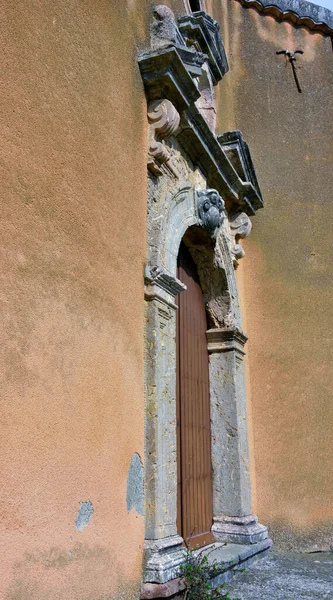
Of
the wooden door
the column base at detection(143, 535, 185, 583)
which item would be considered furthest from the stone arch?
the wooden door

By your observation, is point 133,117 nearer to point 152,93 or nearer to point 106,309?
point 152,93

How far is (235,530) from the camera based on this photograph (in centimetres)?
448

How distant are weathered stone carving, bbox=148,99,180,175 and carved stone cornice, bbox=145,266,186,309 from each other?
72 cm

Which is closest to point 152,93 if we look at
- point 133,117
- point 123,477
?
point 133,117

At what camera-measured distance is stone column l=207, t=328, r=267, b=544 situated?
4.53m

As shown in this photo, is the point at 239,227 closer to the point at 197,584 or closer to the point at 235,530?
the point at 235,530

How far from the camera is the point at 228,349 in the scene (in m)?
4.93

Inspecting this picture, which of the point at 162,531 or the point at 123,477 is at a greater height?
the point at 123,477

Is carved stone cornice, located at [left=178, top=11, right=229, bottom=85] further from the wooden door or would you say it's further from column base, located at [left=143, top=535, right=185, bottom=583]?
column base, located at [left=143, top=535, right=185, bottom=583]

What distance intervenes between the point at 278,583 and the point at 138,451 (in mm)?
1723

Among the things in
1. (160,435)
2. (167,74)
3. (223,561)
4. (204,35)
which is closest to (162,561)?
(160,435)

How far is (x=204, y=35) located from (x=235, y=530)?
4168 millimetres

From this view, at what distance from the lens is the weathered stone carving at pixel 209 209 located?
4.41 meters

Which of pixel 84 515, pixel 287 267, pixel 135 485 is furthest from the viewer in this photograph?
pixel 287 267
